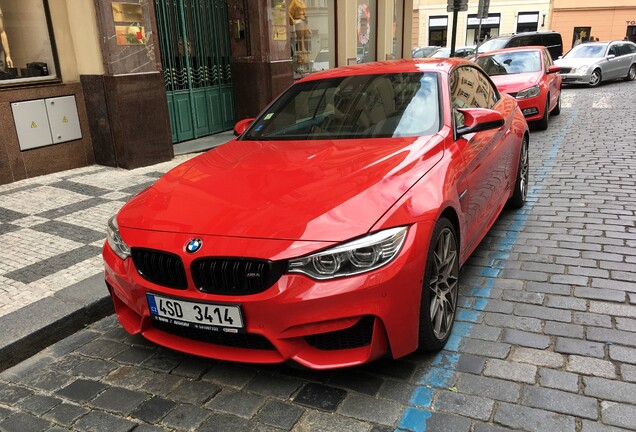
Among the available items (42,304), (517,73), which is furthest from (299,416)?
(517,73)

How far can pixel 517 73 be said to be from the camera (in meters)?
10.9

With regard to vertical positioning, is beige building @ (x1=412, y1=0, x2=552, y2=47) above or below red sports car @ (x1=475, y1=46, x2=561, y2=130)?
above

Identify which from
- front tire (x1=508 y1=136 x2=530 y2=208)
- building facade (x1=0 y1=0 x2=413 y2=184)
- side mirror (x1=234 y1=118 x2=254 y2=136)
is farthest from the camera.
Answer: building facade (x1=0 y1=0 x2=413 y2=184)

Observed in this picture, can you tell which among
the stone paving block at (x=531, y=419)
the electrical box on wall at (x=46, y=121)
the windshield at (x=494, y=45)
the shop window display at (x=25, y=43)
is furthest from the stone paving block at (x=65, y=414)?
the windshield at (x=494, y=45)

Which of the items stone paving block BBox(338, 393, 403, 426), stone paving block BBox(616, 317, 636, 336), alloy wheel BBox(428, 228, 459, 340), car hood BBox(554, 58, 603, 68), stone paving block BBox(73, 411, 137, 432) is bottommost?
stone paving block BBox(73, 411, 137, 432)

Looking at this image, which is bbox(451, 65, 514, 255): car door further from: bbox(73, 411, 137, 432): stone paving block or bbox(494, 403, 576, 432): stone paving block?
bbox(73, 411, 137, 432): stone paving block

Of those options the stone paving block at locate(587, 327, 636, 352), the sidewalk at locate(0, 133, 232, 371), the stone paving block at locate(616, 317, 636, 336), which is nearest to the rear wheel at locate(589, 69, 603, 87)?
the sidewalk at locate(0, 133, 232, 371)

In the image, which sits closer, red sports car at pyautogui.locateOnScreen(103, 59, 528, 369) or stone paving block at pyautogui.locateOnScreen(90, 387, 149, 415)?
red sports car at pyautogui.locateOnScreen(103, 59, 528, 369)

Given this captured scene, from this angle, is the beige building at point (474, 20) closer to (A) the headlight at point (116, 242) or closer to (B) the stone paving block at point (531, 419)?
(A) the headlight at point (116, 242)

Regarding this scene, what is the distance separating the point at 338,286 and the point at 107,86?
6069 millimetres

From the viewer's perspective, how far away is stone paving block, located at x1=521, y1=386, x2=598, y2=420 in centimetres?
260

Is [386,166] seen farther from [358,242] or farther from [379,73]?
[379,73]

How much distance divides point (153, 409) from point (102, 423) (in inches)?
9.6

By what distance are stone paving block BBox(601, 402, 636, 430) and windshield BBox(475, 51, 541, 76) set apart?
9.39 m
